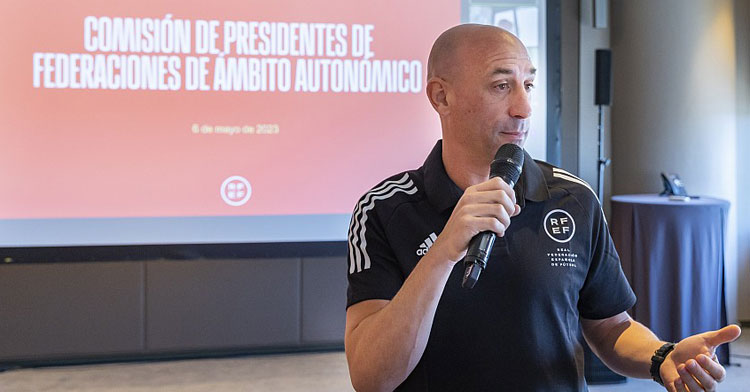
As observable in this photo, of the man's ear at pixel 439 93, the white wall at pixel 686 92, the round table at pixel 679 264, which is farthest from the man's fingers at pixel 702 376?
the white wall at pixel 686 92

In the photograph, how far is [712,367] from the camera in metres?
1.19

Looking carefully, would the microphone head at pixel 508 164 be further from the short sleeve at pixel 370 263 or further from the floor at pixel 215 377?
the floor at pixel 215 377

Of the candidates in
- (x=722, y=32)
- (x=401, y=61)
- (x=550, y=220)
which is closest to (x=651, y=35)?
(x=722, y=32)

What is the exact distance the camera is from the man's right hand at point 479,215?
1100 millimetres

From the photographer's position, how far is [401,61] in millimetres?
4344

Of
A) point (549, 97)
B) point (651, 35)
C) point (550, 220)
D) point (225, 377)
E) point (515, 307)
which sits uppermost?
point (651, 35)

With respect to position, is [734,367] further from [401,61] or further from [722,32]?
[401,61]

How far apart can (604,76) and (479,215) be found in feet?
12.2

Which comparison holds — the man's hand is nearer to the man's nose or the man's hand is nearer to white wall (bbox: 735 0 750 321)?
the man's nose

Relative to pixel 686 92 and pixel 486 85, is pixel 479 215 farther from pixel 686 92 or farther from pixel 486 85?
pixel 686 92

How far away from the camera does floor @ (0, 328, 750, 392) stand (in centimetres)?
408

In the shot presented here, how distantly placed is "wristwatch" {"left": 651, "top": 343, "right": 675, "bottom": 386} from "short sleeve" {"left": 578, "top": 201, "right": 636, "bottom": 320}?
5.8 inches

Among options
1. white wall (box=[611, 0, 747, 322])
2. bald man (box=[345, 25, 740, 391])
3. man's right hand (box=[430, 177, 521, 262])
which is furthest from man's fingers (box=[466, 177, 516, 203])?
white wall (box=[611, 0, 747, 322])

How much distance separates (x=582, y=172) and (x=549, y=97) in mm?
545
